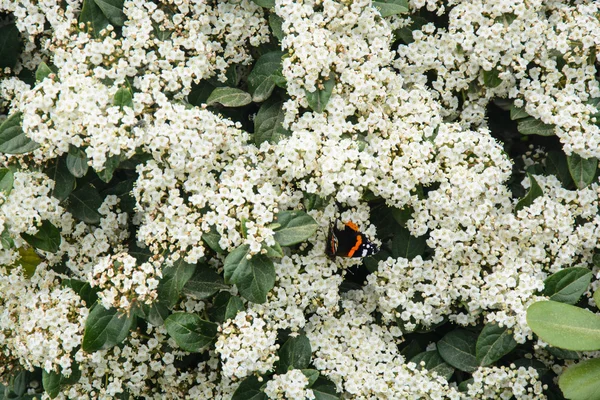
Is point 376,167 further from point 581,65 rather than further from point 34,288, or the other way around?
point 34,288

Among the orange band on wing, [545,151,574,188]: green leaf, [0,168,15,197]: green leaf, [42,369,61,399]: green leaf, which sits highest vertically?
[545,151,574,188]: green leaf

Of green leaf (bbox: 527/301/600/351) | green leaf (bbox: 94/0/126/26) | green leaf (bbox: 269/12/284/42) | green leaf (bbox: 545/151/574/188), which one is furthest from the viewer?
green leaf (bbox: 545/151/574/188)

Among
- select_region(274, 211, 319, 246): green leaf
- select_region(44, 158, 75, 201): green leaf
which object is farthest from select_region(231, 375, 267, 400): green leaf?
select_region(44, 158, 75, 201): green leaf

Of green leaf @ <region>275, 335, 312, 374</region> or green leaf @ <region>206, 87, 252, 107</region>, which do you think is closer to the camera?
green leaf @ <region>275, 335, 312, 374</region>

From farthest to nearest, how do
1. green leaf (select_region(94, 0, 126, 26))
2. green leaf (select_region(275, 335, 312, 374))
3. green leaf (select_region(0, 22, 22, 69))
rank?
green leaf (select_region(0, 22, 22, 69)), green leaf (select_region(94, 0, 126, 26)), green leaf (select_region(275, 335, 312, 374))

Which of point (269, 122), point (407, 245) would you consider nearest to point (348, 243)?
point (407, 245)

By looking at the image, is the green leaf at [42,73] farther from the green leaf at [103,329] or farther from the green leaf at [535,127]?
the green leaf at [535,127]

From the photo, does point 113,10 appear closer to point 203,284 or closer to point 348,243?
point 203,284

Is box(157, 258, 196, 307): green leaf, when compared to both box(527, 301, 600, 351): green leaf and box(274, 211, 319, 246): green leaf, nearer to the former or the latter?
box(274, 211, 319, 246): green leaf
